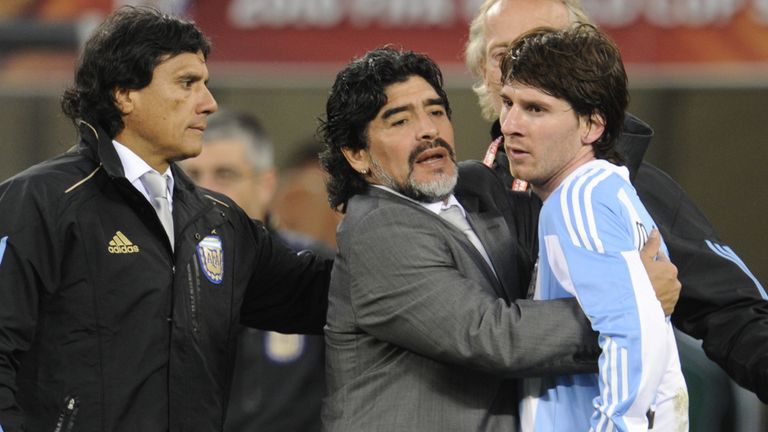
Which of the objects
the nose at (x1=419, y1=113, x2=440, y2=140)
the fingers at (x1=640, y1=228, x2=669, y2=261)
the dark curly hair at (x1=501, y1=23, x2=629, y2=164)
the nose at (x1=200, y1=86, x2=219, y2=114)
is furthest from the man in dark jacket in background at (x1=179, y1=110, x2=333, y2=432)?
the fingers at (x1=640, y1=228, x2=669, y2=261)

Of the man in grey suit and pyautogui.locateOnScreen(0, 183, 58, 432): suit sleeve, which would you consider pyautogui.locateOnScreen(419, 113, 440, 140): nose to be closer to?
the man in grey suit

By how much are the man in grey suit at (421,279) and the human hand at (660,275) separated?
18 cm

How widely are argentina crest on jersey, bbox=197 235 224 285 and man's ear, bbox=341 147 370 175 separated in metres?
0.40

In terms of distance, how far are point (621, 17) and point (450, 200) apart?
2863 mm

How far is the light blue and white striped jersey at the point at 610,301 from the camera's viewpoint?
300cm

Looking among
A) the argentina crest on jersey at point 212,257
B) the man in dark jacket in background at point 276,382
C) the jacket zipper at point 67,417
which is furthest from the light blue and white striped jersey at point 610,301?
the man in dark jacket in background at point 276,382

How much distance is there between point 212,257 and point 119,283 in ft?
1.00

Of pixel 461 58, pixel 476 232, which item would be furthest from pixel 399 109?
pixel 461 58

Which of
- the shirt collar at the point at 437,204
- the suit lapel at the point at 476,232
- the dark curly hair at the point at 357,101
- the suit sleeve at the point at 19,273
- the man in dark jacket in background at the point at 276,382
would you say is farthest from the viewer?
the man in dark jacket in background at the point at 276,382

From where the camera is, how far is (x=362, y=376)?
3.42 metres

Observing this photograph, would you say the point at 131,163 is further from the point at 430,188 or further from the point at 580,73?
the point at 580,73

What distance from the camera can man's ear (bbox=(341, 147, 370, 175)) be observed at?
3.66 m

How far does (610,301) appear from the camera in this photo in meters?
3.03

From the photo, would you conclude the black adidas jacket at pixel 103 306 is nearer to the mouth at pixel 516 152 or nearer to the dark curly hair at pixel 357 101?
the dark curly hair at pixel 357 101
